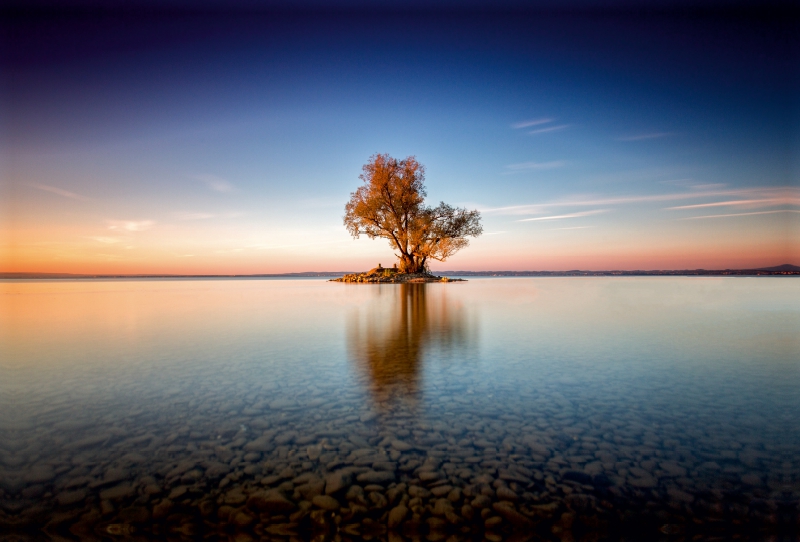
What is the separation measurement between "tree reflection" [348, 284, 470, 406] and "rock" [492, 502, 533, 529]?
2.01 metres

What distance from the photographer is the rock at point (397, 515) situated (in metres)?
2.38

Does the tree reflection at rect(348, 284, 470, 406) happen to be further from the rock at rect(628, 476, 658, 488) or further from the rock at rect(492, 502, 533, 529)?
the rock at rect(628, 476, 658, 488)

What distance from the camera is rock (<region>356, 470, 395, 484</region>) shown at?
9.07 ft

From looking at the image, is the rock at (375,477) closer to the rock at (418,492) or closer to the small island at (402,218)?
the rock at (418,492)

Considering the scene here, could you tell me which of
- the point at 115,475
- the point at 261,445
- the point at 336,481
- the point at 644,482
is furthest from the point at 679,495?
the point at 115,475

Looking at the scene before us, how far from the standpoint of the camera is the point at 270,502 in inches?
102

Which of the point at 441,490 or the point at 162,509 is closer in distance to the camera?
the point at 162,509

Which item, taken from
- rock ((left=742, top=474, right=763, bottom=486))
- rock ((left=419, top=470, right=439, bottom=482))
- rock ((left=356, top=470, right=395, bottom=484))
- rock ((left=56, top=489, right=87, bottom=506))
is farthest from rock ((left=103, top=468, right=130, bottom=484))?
rock ((left=742, top=474, right=763, bottom=486))

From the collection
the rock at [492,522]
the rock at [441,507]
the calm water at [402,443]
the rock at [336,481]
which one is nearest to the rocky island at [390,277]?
the calm water at [402,443]

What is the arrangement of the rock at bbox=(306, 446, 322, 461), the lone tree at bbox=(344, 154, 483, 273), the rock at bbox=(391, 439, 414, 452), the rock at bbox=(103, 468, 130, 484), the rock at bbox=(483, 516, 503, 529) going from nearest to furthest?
1. the rock at bbox=(483, 516, 503, 529)
2. the rock at bbox=(103, 468, 130, 484)
3. the rock at bbox=(306, 446, 322, 461)
4. the rock at bbox=(391, 439, 414, 452)
5. the lone tree at bbox=(344, 154, 483, 273)

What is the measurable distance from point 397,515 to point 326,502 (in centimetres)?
47

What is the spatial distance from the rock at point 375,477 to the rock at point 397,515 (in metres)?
0.27

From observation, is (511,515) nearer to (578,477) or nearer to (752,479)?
(578,477)

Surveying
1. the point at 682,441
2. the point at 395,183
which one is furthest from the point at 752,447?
the point at 395,183
